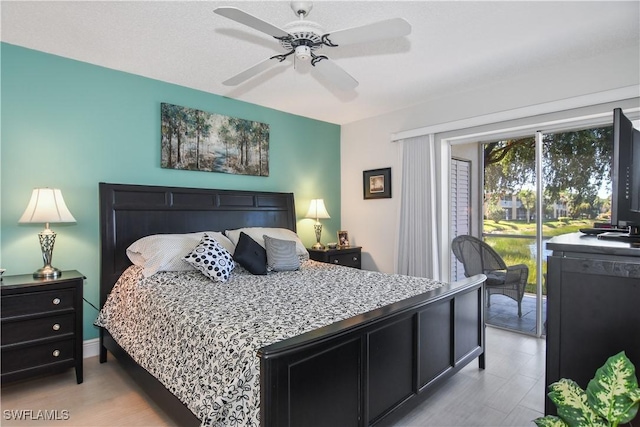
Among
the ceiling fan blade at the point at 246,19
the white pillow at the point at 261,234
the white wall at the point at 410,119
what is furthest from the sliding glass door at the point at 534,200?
the ceiling fan blade at the point at 246,19

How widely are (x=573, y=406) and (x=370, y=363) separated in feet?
3.03

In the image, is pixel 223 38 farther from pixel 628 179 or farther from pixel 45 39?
pixel 628 179

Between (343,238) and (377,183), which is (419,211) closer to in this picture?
(377,183)

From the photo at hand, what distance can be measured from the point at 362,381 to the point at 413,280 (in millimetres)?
1198

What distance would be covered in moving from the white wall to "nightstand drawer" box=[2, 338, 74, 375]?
3.41 meters

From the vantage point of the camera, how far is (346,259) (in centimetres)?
448

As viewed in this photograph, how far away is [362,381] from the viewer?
1734mm

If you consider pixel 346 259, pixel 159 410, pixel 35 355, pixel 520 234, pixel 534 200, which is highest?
pixel 534 200

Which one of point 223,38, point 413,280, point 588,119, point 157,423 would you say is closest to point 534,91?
point 588,119

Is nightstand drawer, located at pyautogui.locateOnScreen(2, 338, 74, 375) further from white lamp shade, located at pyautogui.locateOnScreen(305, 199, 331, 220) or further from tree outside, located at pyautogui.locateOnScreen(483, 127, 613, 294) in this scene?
tree outside, located at pyautogui.locateOnScreen(483, 127, 613, 294)

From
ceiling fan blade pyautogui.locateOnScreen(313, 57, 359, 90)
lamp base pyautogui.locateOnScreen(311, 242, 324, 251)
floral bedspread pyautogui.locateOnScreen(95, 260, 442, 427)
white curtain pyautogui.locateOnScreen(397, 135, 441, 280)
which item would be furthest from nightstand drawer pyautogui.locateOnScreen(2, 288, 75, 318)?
white curtain pyautogui.locateOnScreen(397, 135, 441, 280)

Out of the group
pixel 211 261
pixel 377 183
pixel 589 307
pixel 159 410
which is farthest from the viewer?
pixel 377 183

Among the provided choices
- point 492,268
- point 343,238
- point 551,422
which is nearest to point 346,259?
point 343,238

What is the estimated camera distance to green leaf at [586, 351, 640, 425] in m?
0.96
